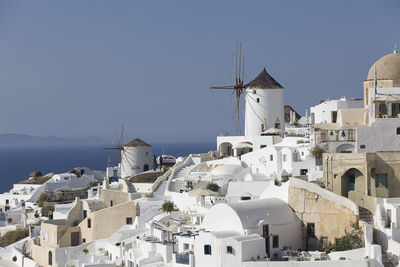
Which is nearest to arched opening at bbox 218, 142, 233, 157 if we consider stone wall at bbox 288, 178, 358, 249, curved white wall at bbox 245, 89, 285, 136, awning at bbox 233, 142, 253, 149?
curved white wall at bbox 245, 89, 285, 136

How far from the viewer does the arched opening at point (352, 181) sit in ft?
88.9

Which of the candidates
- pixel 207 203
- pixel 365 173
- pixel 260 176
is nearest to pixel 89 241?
pixel 207 203

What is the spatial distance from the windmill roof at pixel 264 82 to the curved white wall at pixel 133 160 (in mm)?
8627

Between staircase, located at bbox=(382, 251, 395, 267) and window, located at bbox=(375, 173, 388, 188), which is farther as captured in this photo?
window, located at bbox=(375, 173, 388, 188)

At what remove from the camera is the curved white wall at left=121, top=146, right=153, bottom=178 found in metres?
47.9

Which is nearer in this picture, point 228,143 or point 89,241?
point 89,241

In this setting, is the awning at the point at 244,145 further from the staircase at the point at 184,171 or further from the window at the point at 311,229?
the window at the point at 311,229

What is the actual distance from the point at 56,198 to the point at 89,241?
35.3ft

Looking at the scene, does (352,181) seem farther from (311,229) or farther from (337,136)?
(337,136)

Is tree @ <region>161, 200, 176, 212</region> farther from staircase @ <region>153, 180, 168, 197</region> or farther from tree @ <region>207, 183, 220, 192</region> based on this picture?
staircase @ <region>153, 180, 168, 197</region>

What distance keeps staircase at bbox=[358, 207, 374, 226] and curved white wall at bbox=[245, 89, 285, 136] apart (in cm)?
1766

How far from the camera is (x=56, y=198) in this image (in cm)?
4472

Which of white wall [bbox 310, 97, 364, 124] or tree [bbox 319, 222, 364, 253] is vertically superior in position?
white wall [bbox 310, 97, 364, 124]

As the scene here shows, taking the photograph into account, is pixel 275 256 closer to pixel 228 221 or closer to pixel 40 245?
pixel 228 221
